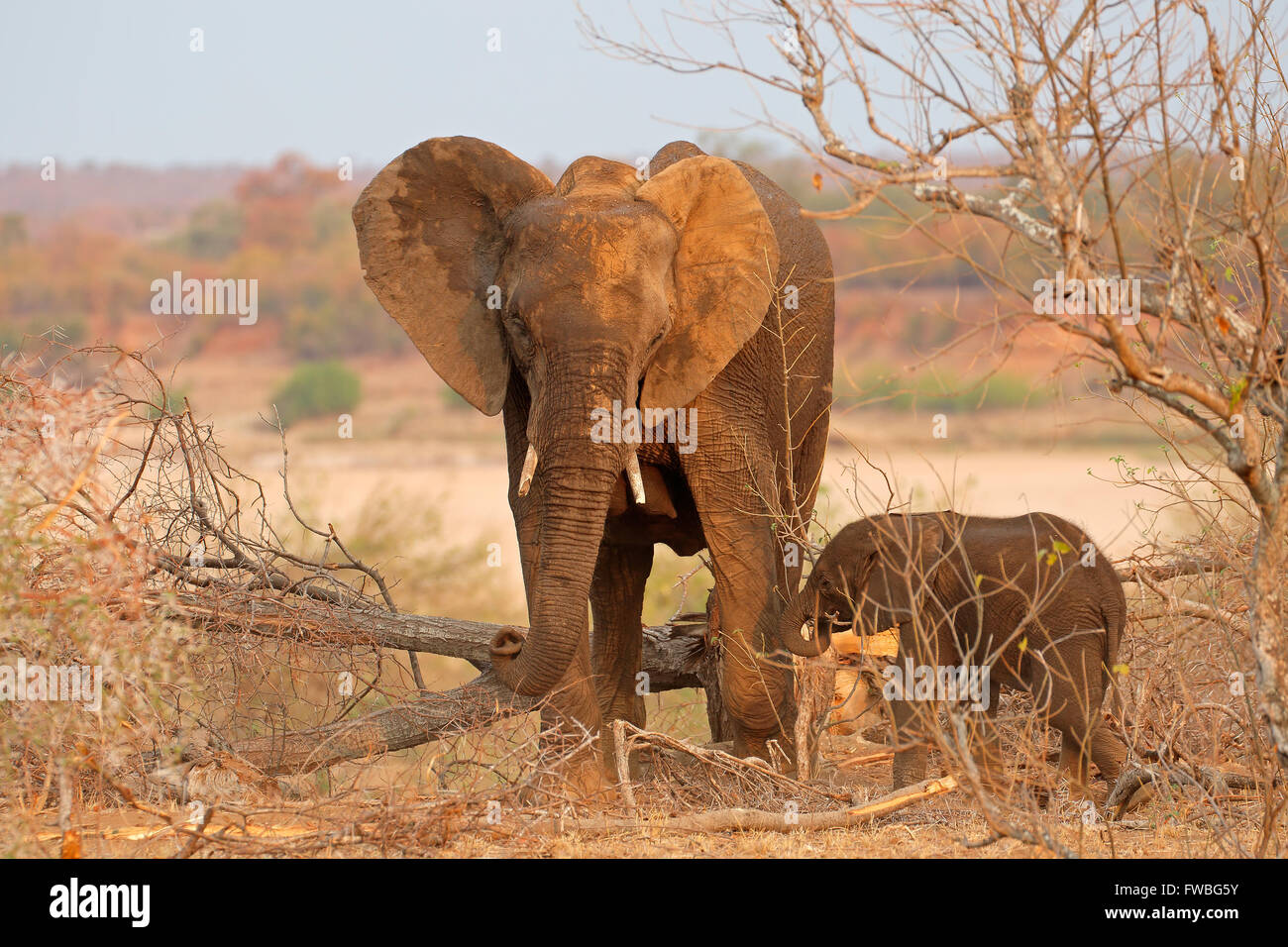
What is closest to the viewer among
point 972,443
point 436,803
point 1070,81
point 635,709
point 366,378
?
point 1070,81

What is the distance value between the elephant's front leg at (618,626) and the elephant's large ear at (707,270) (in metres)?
1.56

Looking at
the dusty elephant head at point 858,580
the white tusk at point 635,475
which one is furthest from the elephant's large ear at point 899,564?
the white tusk at point 635,475

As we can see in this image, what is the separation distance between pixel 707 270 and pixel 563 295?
40.2 inches

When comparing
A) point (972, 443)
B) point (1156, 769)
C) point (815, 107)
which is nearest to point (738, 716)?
point (1156, 769)

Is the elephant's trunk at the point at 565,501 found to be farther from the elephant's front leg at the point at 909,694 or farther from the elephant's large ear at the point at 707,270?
the elephant's front leg at the point at 909,694

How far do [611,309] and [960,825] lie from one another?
9.59ft

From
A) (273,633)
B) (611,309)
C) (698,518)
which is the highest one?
(611,309)

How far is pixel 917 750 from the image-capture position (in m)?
7.75

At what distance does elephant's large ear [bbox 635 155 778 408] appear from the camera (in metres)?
7.55

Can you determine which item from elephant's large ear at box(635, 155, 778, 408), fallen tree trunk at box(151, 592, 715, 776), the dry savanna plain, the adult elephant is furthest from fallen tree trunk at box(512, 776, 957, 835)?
elephant's large ear at box(635, 155, 778, 408)

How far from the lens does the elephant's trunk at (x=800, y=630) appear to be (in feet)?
25.6
